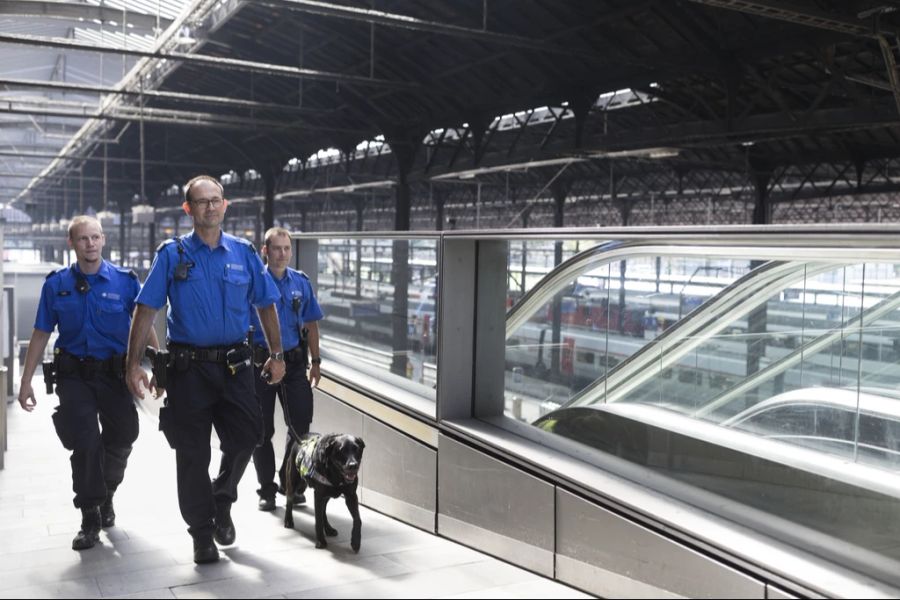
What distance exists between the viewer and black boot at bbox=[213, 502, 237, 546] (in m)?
4.20

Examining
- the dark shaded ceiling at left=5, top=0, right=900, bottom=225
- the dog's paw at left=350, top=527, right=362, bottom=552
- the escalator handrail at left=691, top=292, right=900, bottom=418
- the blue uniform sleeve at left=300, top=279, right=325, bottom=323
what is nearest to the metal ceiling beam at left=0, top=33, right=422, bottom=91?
the dark shaded ceiling at left=5, top=0, right=900, bottom=225

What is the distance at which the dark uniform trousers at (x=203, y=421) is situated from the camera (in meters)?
3.85

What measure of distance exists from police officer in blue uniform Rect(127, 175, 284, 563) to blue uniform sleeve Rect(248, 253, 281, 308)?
0.04 metres

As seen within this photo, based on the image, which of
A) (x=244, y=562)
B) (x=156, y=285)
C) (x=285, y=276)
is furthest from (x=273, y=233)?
(x=244, y=562)

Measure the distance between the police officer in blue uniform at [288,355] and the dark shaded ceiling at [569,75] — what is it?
502 centimetres

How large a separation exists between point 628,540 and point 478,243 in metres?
1.98

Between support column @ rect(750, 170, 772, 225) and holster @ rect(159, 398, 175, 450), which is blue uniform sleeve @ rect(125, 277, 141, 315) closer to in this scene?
holster @ rect(159, 398, 175, 450)

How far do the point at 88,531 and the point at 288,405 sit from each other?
1.24 meters

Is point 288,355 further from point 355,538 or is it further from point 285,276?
point 355,538

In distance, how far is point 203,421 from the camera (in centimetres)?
391

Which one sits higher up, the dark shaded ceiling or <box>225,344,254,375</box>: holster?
A: the dark shaded ceiling

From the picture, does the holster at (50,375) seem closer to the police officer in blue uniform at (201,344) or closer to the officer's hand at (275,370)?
the police officer in blue uniform at (201,344)

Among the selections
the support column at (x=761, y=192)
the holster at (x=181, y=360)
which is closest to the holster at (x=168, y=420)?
the holster at (x=181, y=360)

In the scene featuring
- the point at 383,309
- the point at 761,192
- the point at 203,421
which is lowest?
the point at 203,421
